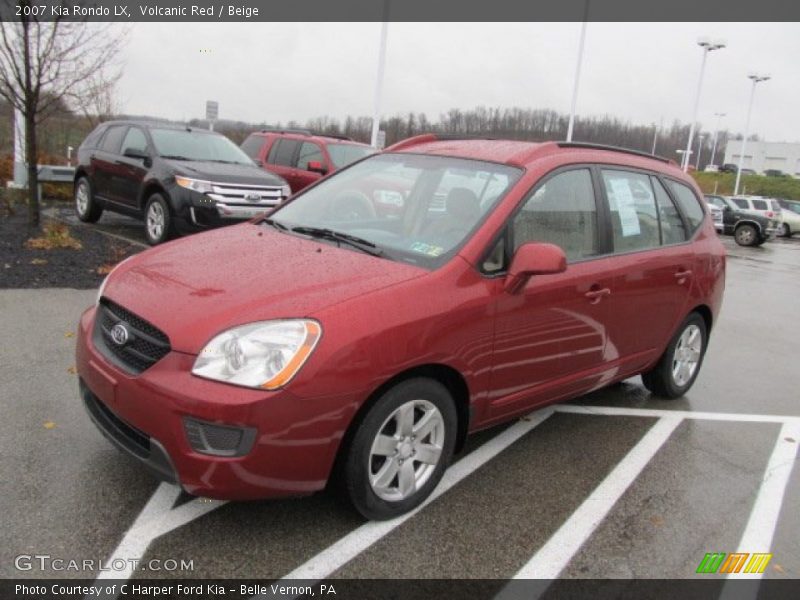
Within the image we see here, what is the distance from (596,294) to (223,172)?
660cm

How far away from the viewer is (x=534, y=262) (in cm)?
324

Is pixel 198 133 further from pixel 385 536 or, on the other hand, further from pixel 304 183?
pixel 385 536

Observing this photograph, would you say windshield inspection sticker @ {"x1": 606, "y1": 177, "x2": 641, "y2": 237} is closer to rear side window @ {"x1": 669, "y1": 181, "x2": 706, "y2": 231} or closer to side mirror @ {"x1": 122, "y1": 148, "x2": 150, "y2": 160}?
rear side window @ {"x1": 669, "y1": 181, "x2": 706, "y2": 231}

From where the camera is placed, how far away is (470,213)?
3502 millimetres

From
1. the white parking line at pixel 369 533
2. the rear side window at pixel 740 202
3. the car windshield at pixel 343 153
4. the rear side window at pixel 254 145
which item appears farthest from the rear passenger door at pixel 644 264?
the rear side window at pixel 740 202

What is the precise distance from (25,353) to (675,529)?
443cm

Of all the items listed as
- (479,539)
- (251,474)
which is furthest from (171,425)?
(479,539)

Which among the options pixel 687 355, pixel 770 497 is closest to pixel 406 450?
pixel 770 497

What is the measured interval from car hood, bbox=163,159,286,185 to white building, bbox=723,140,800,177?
107843 millimetres

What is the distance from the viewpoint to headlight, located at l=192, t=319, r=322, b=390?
260 centimetres

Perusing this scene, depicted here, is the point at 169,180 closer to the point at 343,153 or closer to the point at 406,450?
the point at 343,153

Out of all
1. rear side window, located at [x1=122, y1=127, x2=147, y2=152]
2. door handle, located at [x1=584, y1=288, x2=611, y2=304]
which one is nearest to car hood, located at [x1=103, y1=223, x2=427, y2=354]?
door handle, located at [x1=584, y1=288, x2=611, y2=304]

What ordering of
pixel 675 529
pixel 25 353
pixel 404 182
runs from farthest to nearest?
1. pixel 25 353
2. pixel 404 182
3. pixel 675 529

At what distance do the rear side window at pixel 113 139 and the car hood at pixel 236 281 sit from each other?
24.4 feet
